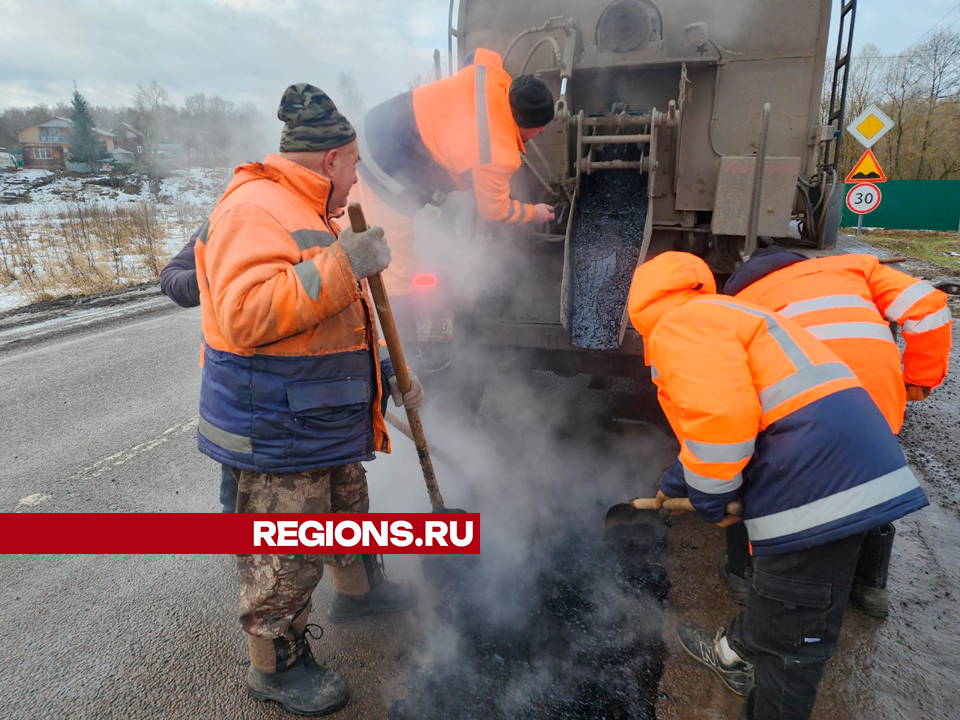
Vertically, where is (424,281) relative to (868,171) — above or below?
below

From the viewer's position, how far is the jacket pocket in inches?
68.9

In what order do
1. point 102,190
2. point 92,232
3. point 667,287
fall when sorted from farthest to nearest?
point 102,190, point 92,232, point 667,287

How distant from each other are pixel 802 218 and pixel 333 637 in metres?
4.14

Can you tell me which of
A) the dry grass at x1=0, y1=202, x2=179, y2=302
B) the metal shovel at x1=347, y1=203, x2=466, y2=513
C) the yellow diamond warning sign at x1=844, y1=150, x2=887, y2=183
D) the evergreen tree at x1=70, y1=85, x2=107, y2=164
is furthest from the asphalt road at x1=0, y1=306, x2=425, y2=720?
the evergreen tree at x1=70, y1=85, x2=107, y2=164

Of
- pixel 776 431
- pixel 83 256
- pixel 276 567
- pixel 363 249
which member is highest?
pixel 363 249

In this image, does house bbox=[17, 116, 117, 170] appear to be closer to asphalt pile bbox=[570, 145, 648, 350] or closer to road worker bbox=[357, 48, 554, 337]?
road worker bbox=[357, 48, 554, 337]

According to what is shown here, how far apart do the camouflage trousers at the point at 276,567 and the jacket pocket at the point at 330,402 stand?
19cm

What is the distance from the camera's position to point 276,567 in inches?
72.9

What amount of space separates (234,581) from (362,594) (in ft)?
2.10

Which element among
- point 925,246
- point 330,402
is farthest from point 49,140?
point 330,402

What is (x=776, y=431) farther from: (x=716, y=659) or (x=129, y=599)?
(x=129, y=599)

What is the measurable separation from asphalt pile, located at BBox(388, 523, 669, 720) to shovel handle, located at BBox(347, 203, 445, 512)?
0.47 meters

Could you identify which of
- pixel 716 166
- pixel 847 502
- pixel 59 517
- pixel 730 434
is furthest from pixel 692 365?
→ pixel 59 517

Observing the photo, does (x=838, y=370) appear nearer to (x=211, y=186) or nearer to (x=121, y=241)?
(x=121, y=241)
